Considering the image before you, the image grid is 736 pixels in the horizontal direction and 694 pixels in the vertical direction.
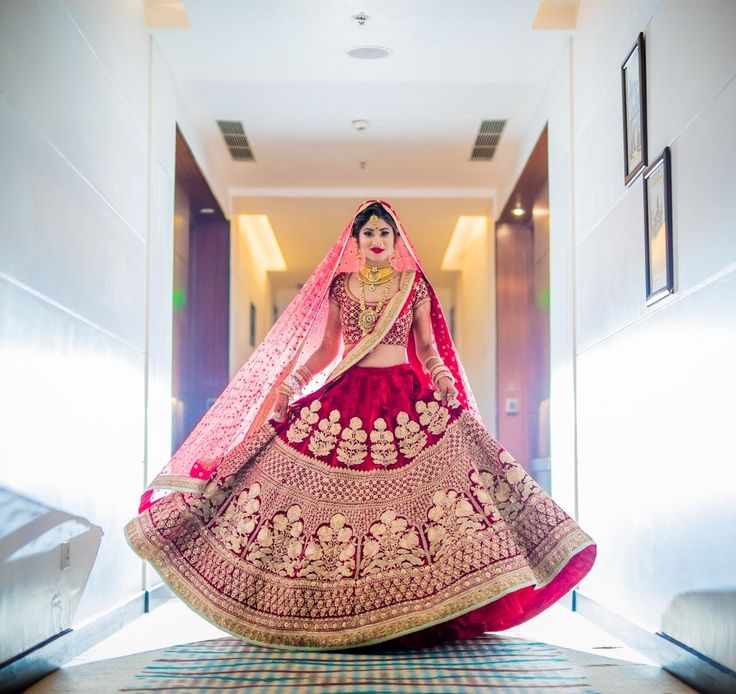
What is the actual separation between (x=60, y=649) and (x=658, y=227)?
242 cm

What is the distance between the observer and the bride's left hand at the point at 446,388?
3.75m

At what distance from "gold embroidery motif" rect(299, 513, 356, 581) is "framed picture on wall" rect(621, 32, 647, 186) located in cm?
168

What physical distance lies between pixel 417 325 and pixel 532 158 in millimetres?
2856

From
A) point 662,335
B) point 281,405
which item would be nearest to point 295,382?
point 281,405

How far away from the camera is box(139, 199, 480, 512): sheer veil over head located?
3746 millimetres

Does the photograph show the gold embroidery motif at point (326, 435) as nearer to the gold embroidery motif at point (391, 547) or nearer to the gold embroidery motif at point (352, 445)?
the gold embroidery motif at point (352, 445)

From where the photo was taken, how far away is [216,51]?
5270 mm

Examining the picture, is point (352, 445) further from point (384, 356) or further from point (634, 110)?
point (634, 110)

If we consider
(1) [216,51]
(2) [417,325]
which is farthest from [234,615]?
(1) [216,51]

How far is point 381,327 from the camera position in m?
3.93

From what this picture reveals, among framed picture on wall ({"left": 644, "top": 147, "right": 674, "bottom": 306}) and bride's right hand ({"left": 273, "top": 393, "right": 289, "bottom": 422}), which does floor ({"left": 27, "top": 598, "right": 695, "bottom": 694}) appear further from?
framed picture on wall ({"left": 644, "top": 147, "right": 674, "bottom": 306})

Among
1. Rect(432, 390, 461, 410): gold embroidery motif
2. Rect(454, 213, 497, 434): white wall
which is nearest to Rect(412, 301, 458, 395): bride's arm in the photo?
Rect(432, 390, 461, 410): gold embroidery motif

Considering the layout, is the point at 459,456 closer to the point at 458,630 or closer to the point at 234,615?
the point at 458,630

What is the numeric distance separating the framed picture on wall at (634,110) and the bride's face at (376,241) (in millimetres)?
976
